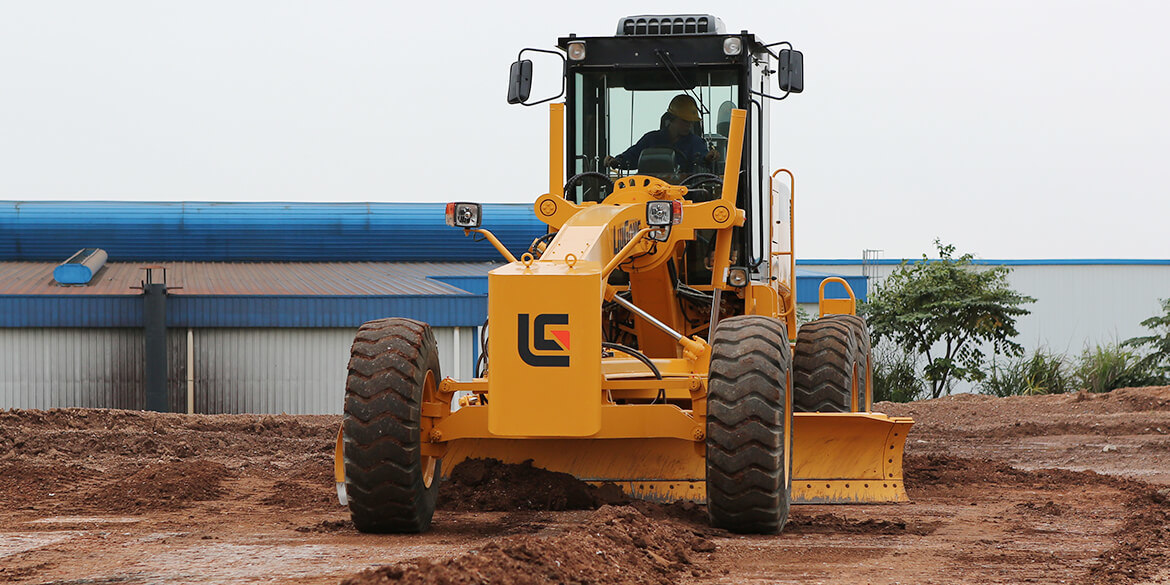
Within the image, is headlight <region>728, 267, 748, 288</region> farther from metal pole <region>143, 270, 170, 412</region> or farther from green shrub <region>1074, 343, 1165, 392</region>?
green shrub <region>1074, 343, 1165, 392</region>

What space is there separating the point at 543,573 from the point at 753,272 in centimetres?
418

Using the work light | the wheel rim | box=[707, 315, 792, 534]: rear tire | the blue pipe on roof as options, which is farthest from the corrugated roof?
box=[707, 315, 792, 534]: rear tire

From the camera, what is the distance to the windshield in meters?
9.34

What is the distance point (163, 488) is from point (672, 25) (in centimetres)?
511

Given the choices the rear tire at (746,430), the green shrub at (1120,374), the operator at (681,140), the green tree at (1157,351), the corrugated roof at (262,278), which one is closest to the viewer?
the rear tire at (746,430)

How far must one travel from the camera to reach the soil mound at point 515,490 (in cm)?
840

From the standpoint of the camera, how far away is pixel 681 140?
9.38 meters

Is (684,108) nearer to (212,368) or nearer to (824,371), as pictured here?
(824,371)

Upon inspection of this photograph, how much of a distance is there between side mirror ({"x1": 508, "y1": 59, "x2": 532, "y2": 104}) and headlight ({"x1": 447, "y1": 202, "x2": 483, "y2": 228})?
1282mm

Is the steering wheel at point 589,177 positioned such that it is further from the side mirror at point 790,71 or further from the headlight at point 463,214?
the side mirror at point 790,71

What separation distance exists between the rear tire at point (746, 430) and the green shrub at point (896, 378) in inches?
681

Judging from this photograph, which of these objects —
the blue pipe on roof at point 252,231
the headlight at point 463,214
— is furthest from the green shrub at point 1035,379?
the headlight at point 463,214

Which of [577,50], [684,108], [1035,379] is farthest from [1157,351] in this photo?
[577,50]

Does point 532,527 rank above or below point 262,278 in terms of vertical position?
below
